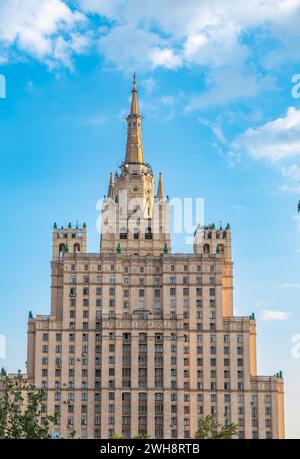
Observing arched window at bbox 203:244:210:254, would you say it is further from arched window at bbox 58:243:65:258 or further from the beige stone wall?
arched window at bbox 58:243:65:258

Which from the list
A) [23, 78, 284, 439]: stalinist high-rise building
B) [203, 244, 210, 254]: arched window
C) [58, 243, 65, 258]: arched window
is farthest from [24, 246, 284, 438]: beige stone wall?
[203, 244, 210, 254]: arched window

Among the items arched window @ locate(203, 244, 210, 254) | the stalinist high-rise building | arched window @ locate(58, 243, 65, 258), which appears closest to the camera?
the stalinist high-rise building

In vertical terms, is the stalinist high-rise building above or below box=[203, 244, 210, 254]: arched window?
below

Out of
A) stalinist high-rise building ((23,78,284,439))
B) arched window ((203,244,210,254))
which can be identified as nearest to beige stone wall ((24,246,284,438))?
stalinist high-rise building ((23,78,284,439))

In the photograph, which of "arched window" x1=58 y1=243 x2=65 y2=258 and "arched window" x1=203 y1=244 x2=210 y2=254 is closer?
"arched window" x1=58 y1=243 x2=65 y2=258

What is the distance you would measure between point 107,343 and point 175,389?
16.2 meters

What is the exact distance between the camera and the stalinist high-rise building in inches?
7032

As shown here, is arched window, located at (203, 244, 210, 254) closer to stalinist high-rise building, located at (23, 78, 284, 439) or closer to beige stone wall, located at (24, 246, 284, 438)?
stalinist high-rise building, located at (23, 78, 284, 439)

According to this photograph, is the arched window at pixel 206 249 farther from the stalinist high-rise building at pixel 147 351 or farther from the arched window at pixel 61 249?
the arched window at pixel 61 249

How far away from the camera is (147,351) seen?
18188cm

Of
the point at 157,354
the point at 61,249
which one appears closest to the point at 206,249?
the point at 157,354

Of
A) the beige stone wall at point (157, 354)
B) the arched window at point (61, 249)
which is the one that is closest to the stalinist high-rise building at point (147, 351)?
the beige stone wall at point (157, 354)

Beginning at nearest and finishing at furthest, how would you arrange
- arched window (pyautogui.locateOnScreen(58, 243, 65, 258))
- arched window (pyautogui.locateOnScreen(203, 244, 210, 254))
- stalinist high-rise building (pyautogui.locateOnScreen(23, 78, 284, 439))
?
stalinist high-rise building (pyautogui.locateOnScreen(23, 78, 284, 439)), arched window (pyautogui.locateOnScreen(58, 243, 65, 258)), arched window (pyautogui.locateOnScreen(203, 244, 210, 254))

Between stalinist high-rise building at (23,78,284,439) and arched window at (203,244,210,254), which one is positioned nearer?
stalinist high-rise building at (23,78,284,439)
